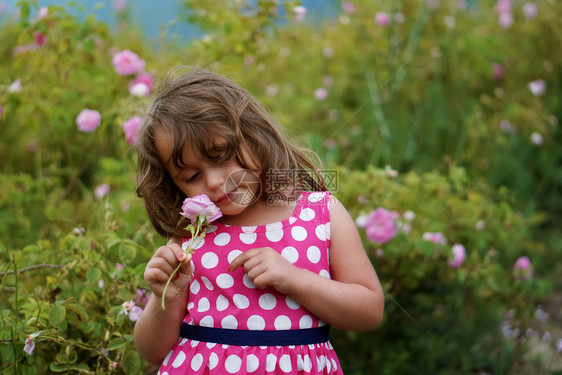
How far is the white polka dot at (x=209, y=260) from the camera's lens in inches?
50.2

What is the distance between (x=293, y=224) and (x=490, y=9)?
10.9ft

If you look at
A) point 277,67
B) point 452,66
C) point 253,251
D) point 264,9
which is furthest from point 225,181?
point 277,67

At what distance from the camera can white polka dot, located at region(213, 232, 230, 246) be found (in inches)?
51.0

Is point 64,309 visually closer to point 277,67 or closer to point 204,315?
point 204,315

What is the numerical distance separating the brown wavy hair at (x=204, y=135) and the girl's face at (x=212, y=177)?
13mm

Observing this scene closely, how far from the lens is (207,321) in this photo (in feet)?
4.09

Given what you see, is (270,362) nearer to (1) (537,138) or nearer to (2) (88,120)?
(2) (88,120)

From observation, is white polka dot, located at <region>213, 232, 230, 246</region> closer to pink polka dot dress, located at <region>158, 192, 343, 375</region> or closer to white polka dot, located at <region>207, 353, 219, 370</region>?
pink polka dot dress, located at <region>158, 192, 343, 375</region>

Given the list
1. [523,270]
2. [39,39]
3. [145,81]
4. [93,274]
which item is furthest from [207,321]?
[39,39]

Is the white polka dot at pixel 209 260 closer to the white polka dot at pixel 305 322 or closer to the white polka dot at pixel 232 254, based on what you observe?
the white polka dot at pixel 232 254

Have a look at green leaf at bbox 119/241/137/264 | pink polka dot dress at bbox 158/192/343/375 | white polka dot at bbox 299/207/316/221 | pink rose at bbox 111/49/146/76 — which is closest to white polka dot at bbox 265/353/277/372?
pink polka dot dress at bbox 158/192/343/375

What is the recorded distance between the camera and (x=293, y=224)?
1305 mm

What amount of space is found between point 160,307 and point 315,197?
428mm

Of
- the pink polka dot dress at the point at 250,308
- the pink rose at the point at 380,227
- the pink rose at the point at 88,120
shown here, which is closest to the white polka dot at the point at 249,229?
the pink polka dot dress at the point at 250,308
